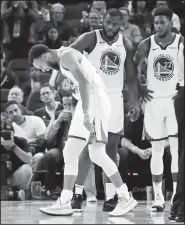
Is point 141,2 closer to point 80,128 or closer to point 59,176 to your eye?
point 59,176

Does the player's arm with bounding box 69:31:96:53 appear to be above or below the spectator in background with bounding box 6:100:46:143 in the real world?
above

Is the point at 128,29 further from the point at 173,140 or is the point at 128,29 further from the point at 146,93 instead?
the point at 173,140

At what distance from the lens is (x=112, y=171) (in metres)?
5.87

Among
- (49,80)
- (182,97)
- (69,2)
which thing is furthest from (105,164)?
(69,2)

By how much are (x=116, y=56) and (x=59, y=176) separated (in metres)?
2.64

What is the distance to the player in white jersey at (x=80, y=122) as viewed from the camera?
227 inches

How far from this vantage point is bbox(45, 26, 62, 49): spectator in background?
1174 centimetres

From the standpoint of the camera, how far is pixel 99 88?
6.04m

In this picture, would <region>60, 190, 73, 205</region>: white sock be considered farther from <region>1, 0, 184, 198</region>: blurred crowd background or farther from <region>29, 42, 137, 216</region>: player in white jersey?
<region>1, 0, 184, 198</region>: blurred crowd background

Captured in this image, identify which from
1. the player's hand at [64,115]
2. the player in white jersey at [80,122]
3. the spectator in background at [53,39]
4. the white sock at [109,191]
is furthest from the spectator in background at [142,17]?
the player in white jersey at [80,122]

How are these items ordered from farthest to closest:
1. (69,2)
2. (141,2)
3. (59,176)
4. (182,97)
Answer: (69,2) < (141,2) < (59,176) < (182,97)

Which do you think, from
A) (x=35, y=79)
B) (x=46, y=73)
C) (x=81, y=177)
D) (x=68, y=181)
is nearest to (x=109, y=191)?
(x=81, y=177)

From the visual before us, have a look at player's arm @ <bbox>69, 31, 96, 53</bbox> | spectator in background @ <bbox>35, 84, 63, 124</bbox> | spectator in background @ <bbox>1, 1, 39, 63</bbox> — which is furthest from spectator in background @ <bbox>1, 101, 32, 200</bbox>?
spectator in background @ <bbox>1, 1, 39, 63</bbox>

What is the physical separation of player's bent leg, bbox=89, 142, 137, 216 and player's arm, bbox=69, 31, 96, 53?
1.14m
